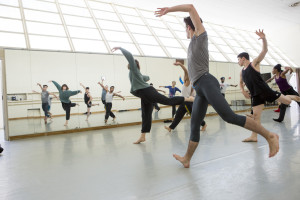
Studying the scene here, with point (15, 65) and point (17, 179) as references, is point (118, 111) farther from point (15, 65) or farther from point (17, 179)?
point (17, 179)

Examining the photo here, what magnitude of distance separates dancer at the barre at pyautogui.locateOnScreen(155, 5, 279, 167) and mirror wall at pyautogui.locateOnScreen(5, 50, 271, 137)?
4.80m

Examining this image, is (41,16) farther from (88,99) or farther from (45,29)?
(88,99)

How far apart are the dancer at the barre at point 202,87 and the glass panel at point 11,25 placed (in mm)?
6999

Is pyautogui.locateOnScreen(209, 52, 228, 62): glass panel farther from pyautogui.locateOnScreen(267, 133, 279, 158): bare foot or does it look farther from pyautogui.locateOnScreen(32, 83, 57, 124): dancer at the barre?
pyautogui.locateOnScreen(267, 133, 279, 158): bare foot

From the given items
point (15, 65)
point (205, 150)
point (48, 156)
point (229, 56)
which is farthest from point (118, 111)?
point (229, 56)

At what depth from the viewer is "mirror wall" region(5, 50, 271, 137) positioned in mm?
5766

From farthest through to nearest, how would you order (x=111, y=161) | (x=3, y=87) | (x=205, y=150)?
(x=3, y=87)
(x=205, y=150)
(x=111, y=161)

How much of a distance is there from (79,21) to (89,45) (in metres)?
1.93

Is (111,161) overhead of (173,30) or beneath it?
beneath

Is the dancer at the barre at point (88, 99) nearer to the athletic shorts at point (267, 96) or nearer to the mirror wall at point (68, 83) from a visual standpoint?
the mirror wall at point (68, 83)

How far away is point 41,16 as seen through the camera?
8.81m

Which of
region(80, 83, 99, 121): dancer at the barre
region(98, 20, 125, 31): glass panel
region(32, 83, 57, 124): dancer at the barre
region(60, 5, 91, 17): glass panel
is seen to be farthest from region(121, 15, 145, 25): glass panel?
region(32, 83, 57, 124): dancer at the barre

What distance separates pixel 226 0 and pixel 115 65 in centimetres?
595

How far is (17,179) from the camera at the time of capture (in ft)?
7.17
